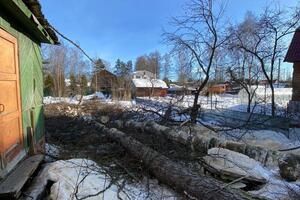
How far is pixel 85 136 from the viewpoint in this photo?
8.18 meters

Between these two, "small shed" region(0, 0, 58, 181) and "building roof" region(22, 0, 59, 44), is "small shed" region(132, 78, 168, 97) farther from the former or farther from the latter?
"building roof" region(22, 0, 59, 44)

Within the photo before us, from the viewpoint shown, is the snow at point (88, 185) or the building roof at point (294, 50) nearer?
the snow at point (88, 185)

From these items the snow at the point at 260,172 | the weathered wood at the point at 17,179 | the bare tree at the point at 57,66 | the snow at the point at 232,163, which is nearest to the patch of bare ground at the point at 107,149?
the snow at the point at 232,163

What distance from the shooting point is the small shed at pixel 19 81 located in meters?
3.88

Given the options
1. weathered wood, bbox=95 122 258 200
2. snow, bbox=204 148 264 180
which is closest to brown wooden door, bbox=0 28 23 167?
weathered wood, bbox=95 122 258 200

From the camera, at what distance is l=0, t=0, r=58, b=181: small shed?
12.7ft

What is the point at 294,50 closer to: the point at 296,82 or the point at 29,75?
the point at 296,82

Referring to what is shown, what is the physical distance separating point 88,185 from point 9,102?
177cm

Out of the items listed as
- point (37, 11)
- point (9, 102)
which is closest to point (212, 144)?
point (9, 102)

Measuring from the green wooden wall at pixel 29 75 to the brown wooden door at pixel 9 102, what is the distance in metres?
0.21

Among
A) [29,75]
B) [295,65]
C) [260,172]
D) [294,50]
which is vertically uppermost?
[294,50]

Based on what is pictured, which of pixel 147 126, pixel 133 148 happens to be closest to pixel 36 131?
pixel 133 148

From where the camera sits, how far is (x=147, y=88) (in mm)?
43000

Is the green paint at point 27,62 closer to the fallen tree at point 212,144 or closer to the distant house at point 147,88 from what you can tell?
the fallen tree at point 212,144
